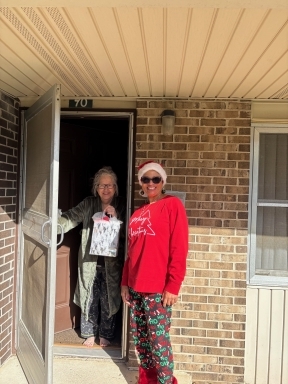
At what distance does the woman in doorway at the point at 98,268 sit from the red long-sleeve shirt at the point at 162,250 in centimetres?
78

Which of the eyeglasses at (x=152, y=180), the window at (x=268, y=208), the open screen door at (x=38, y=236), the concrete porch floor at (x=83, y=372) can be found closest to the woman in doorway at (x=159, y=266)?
the eyeglasses at (x=152, y=180)

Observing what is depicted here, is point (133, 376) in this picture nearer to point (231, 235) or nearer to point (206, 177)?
point (231, 235)

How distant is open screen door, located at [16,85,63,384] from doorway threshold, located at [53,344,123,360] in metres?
0.35

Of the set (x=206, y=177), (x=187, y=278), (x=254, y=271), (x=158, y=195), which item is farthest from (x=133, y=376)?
(x=206, y=177)

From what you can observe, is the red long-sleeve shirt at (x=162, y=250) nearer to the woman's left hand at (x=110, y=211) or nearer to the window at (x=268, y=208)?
the woman's left hand at (x=110, y=211)

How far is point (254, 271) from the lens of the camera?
296cm

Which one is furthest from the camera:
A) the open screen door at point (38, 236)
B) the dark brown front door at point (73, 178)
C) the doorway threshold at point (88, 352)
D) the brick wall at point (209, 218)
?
the dark brown front door at point (73, 178)

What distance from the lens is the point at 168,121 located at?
2.80m

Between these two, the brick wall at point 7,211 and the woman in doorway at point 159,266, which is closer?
the woman in doorway at point 159,266

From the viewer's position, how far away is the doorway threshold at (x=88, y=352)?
10.0ft

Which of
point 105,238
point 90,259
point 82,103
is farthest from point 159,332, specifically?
point 82,103

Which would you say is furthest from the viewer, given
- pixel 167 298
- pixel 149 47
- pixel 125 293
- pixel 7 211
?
pixel 7 211

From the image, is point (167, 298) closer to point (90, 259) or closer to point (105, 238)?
point (105, 238)

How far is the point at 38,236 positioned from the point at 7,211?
0.65 m
